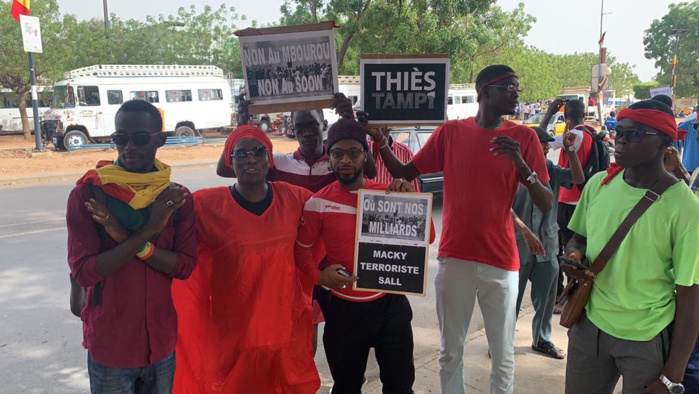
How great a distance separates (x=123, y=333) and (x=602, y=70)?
17379 mm

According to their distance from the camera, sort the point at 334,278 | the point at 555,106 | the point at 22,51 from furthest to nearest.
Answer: the point at 22,51 < the point at 555,106 < the point at 334,278

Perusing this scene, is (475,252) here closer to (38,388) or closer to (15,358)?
(38,388)

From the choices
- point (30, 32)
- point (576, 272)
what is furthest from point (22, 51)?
point (576, 272)

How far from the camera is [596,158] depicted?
561 cm

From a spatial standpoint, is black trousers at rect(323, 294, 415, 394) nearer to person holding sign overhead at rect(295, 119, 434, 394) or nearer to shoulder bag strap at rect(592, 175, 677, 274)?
person holding sign overhead at rect(295, 119, 434, 394)

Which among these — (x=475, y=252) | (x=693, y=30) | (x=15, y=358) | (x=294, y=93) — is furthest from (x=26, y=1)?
(x=693, y=30)

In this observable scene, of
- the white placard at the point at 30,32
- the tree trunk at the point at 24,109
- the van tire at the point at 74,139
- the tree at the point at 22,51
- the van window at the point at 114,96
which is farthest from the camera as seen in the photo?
the tree trunk at the point at 24,109

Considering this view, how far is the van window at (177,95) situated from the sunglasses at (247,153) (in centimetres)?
2463

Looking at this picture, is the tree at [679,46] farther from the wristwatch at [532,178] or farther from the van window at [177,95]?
the wristwatch at [532,178]

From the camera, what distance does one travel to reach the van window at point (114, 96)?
2344 centimetres

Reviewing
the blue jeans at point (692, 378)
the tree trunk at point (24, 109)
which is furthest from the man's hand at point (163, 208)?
the tree trunk at point (24, 109)

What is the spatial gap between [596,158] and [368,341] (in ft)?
12.8

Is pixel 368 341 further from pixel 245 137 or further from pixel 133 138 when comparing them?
pixel 133 138

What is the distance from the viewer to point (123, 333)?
237 centimetres
